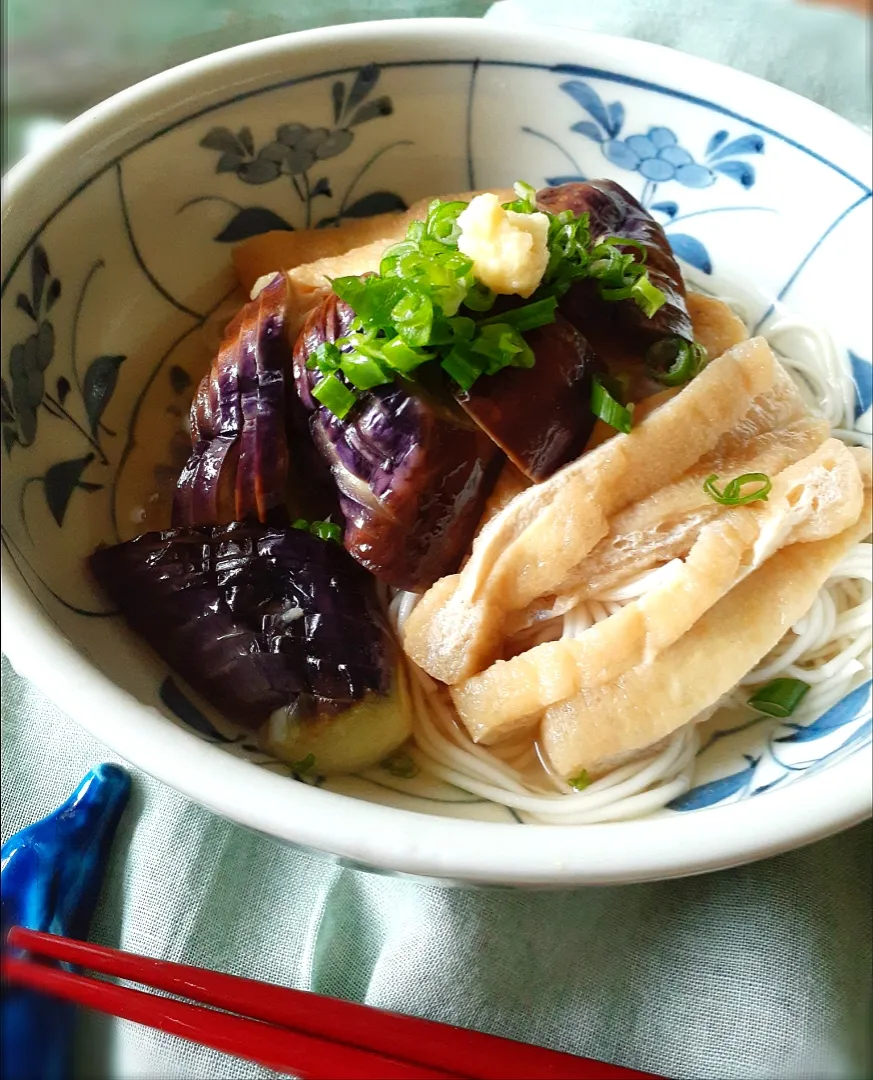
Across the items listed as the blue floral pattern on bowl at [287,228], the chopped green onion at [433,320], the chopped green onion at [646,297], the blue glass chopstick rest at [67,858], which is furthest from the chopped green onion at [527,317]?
the blue glass chopstick rest at [67,858]

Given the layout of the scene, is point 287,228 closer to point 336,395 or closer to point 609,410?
point 336,395

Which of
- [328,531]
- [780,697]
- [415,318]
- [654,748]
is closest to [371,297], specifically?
[415,318]

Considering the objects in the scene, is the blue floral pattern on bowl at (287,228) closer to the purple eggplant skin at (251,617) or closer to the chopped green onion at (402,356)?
the purple eggplant skin at (251,617)

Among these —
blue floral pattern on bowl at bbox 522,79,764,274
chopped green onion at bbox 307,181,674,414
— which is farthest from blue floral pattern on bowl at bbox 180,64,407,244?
chopped green onion at bbox 307,181,674,414

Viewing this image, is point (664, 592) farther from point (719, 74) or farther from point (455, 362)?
point (719, 74)

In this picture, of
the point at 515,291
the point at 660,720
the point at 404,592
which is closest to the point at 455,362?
the point at 515,291

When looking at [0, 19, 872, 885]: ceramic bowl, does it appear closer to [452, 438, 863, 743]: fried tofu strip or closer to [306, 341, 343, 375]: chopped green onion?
[452, 438, 863, 743]: fried tofu strip
